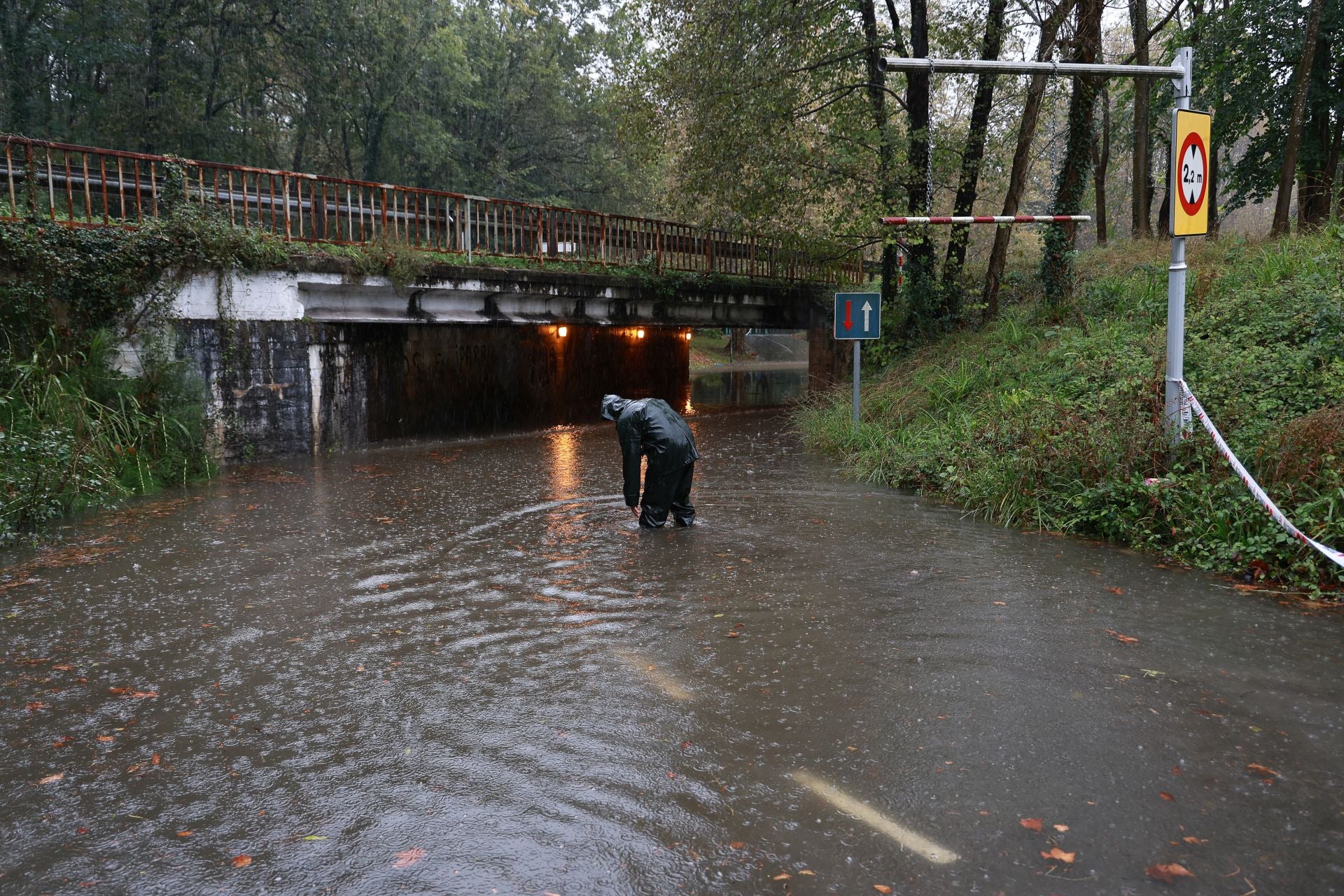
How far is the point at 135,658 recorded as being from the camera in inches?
230

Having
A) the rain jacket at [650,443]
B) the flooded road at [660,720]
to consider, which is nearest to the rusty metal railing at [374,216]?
the flooded road at [660,720]

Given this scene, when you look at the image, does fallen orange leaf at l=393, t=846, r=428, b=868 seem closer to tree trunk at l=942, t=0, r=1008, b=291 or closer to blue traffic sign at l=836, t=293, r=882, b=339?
blue traffic sign at l=836, t=293, r=882, b=339

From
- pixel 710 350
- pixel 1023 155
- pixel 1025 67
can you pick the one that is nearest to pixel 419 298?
pixel 1023 155

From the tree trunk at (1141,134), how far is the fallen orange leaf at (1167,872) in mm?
18259

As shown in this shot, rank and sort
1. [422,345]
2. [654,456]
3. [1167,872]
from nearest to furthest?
[1167,872], [654,456], [422,345]

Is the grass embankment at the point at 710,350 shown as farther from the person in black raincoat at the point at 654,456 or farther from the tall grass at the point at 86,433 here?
the person in black raincoat at the point at 654,456

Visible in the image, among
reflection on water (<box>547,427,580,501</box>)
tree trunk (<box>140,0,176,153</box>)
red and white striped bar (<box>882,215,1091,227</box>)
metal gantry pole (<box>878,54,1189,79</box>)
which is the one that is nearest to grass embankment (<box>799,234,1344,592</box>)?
red and white striped bar (<box>882,215,1091,227</box>)

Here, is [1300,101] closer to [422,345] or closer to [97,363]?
[422,345]

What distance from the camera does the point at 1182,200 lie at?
7.95 metres

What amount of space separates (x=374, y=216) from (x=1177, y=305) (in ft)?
41.4

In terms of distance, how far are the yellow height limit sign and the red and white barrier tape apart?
145 cm

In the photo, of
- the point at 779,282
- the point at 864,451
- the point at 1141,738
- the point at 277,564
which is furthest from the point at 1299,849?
the point at 779,282

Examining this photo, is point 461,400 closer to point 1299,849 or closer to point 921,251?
point 921,251

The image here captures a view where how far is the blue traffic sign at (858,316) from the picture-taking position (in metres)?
14.1
